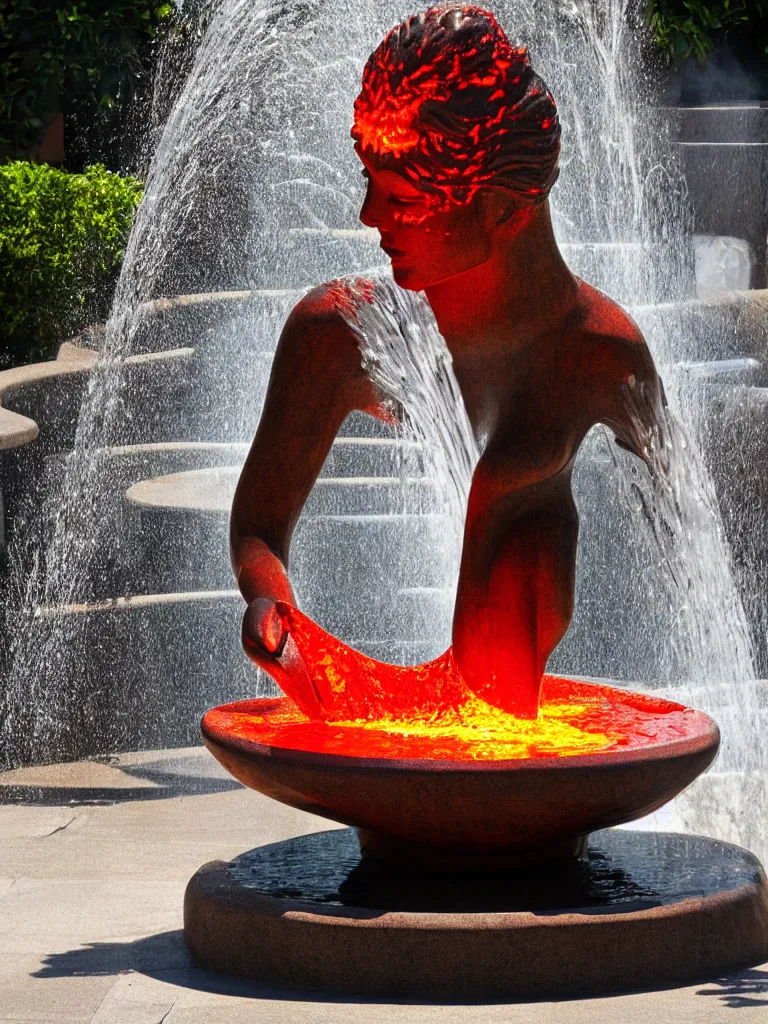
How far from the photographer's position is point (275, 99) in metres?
10.5

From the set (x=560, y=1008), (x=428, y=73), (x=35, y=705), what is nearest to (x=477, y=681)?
(x=560, y=1008)

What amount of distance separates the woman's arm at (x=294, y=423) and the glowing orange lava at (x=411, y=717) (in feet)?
0.83

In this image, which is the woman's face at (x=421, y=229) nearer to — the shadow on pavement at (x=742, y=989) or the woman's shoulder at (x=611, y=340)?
the woman's shoulder at (x=611, y=340)

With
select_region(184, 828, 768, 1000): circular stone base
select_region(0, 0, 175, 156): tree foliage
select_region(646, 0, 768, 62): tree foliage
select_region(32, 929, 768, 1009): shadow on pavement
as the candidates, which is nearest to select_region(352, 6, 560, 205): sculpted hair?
select_region(184, 828, 768, 1000): circular stone base

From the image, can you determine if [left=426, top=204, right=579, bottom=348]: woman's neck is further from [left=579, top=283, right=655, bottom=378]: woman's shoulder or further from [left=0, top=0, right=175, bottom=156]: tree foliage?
[left=0, top=0, right=175, bottom=156]: tree foliage

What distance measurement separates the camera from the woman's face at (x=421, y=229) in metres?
3.71

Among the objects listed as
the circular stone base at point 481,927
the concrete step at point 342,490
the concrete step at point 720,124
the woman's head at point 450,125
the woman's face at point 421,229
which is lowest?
the circular stone base at point 481,927

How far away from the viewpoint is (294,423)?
13.4 feet

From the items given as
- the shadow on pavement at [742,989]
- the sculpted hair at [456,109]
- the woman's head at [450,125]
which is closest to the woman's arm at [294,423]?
the woman's head at [450,125]

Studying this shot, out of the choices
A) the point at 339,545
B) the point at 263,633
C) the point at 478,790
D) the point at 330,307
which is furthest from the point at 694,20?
the point at 478,790

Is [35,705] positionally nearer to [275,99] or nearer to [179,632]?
[179,632]

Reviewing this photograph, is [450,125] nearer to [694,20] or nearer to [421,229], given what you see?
[421,229]

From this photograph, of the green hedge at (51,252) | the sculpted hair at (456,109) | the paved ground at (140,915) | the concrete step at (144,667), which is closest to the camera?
the paved ground at (140,915)

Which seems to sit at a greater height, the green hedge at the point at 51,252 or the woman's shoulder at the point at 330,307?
the green hedge at the point at 51,252
